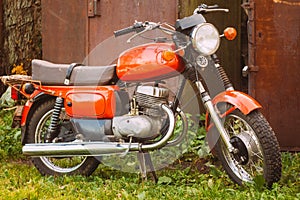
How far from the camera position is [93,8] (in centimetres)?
680

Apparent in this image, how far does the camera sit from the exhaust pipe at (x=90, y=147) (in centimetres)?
463

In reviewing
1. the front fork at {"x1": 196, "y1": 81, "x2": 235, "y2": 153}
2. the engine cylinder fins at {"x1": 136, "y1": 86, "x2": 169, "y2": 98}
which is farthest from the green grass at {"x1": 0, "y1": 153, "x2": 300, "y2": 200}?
the engine cylinder fins at {"x1": 136, "y1": 86, "x2": 169, "y2": 98}

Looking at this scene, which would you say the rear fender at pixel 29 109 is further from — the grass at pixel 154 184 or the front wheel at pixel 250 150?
the front wheel at pixel 250 150

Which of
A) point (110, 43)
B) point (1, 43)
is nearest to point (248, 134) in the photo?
point (110, 43)

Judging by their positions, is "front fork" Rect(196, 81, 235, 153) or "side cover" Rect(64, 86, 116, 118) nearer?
"front fork" Rect(196, 81, 235, 153)

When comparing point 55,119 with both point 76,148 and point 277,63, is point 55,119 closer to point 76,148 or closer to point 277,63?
point 76,148

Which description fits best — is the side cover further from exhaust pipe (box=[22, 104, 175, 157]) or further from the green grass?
the green grass

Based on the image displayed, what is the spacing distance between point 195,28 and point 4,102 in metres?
4.15

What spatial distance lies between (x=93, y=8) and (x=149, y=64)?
2320 mm

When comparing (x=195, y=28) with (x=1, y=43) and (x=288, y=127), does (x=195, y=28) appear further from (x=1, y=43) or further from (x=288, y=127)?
(x=1, y=43)

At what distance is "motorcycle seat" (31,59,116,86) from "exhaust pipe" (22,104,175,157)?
486 millimetres

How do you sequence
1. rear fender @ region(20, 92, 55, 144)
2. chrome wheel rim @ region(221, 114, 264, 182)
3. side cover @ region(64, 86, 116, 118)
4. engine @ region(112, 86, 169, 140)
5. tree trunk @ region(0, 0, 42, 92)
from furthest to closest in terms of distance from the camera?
tree trunk @ region(0, 0, 42, 92), rear fender @ region(20, 92, 55, 144), side cover @ region(64, 86, 116, 118), engine @ region(112, 86, 169, 140), chrome wheel rim @ region(221, 114, 264, 182)

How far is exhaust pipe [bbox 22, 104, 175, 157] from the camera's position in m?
4.63

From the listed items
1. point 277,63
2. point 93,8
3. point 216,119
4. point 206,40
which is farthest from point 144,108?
point 93,8
